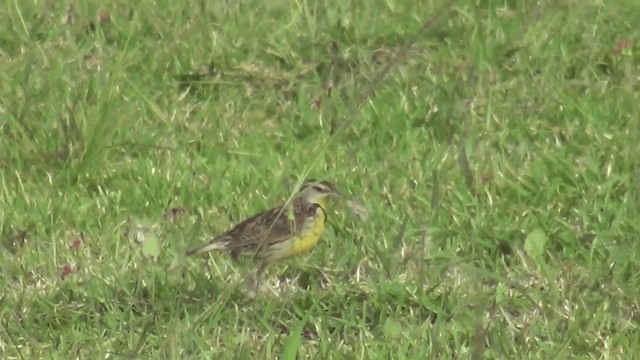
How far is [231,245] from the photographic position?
16.6 ft

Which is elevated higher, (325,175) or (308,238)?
(308,238)

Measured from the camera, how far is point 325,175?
5.80 meters

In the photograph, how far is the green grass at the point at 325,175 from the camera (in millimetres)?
4691

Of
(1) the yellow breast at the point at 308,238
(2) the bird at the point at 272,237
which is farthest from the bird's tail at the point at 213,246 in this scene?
(1) the yellow breast at the point at 308,238

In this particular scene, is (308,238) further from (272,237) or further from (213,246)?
(213,246)

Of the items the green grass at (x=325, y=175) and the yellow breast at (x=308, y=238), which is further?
the yellow breast at (x=308, y=238)

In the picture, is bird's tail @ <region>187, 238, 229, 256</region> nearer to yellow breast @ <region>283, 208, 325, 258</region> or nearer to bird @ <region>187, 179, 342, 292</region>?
bird @ <region>187, 179, 342, 292</region>

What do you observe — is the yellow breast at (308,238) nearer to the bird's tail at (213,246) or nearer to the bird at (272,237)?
the bird at (272,237)

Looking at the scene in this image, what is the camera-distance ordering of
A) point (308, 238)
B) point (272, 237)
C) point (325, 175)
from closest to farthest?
point (272, 237), point (308, 238), point (325, 175)

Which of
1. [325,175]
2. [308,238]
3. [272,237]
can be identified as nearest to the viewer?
[272,237]

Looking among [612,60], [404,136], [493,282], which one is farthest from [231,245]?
[612,60]

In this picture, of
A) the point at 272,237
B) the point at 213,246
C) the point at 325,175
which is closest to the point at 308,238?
the point at 272,237

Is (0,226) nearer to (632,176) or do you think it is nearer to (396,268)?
(396,268)

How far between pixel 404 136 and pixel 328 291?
1.41 m
